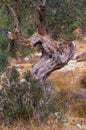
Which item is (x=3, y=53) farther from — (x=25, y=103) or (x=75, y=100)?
(x=25, y=103)

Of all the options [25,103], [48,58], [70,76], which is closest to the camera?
[25,103]

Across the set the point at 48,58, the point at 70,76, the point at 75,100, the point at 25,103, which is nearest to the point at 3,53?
the point at 48,58

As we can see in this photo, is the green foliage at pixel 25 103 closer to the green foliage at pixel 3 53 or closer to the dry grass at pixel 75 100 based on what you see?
the dry grass at pixel 75 100

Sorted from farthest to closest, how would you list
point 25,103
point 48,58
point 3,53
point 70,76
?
1. point 70,76
2. point 3,53
3. point 48,58
4. point 25,103

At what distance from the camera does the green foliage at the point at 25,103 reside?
456 inches

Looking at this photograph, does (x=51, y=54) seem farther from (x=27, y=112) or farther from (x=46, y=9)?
(x=27, y=112)

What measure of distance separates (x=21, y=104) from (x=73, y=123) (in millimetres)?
2250

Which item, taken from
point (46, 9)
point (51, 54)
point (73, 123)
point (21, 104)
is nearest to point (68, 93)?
point (51, 54)

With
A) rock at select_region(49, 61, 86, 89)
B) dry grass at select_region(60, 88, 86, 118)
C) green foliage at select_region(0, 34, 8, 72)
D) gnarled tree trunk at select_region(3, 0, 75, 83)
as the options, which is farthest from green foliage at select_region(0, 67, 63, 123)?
rock at select_region(49, 61, 86, 89)

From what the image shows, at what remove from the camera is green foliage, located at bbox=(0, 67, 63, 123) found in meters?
11.6

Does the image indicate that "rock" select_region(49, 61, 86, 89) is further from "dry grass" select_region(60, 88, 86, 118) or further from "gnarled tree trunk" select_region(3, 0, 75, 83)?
"gnarled tree trunk" select_region(3, 0, 75, 83)

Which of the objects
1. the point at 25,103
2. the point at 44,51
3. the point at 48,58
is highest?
the point at 44,51

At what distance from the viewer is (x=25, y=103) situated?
11664 millimetres

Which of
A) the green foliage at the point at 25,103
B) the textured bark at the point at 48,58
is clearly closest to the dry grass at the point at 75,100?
the textured bark at the point at 48,58
